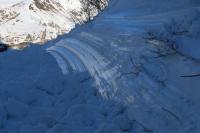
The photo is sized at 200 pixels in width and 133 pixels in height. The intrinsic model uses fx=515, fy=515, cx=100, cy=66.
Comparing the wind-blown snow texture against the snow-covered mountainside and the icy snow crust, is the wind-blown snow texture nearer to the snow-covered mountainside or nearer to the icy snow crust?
the snow-covered mountainside

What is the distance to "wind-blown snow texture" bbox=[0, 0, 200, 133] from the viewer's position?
5.82 m

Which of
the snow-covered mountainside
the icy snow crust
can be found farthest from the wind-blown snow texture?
the icy snow crust

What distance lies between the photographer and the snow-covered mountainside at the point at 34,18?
38531 millimetres

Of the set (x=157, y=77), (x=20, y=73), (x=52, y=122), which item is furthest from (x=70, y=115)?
(x=20, y=73)

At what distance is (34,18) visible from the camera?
150ft

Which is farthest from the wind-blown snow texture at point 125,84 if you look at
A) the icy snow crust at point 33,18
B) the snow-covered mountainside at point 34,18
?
the icy snow crust at point 33,18

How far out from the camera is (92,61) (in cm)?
796

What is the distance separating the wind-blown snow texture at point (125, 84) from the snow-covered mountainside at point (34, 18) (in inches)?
1092

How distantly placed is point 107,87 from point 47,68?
1591 millimetres

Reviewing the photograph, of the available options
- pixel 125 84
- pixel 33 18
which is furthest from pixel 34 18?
pixel 125 84

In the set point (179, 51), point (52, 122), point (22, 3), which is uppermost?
point (179, 51)

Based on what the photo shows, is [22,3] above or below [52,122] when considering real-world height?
below

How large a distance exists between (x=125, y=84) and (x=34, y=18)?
3976 centimetres

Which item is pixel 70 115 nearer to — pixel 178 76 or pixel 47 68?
pixel 178 76
